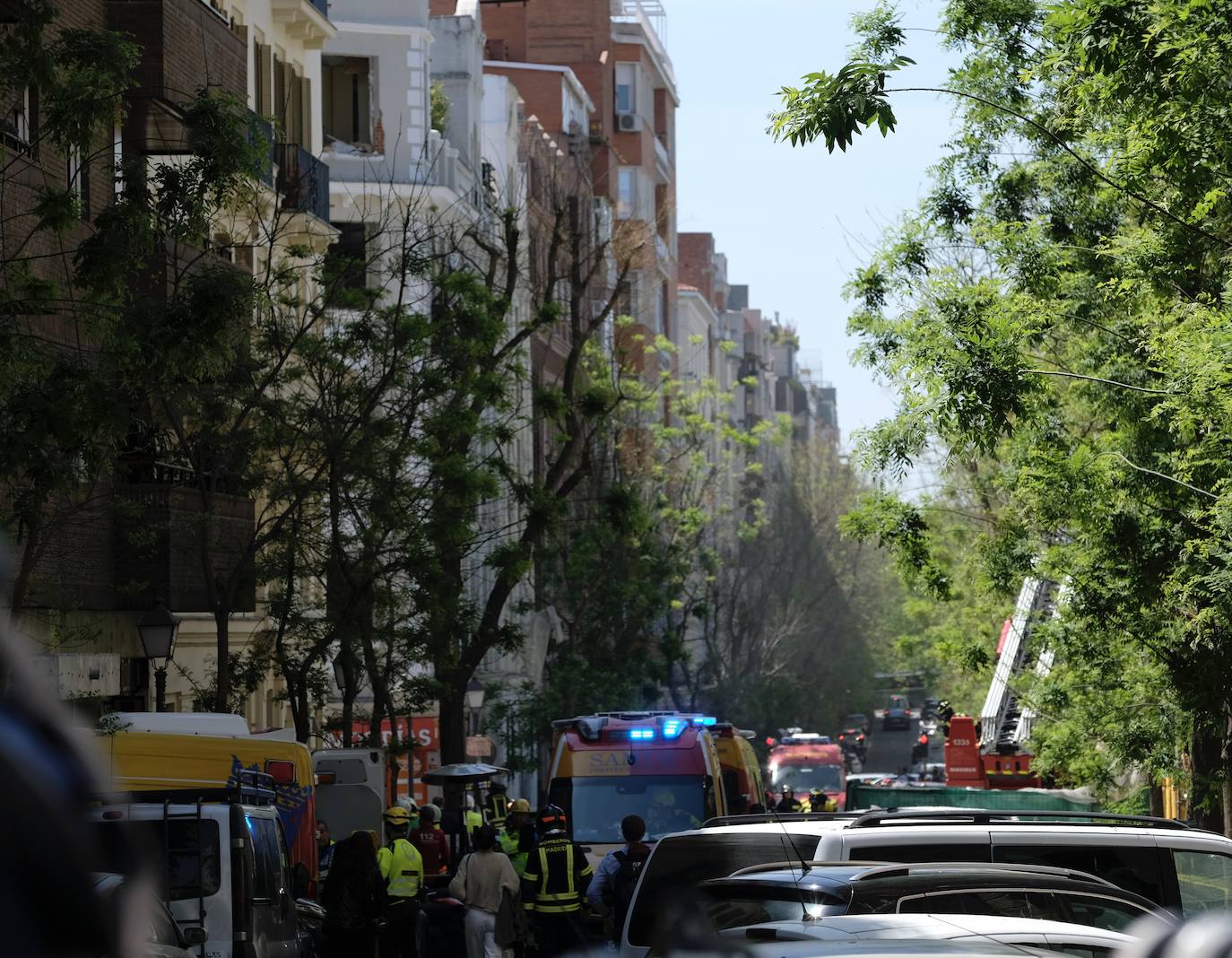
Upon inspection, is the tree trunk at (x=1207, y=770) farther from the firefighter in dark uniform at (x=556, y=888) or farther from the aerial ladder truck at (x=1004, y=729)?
the aerial ladder truck at (x=1004, y=729)

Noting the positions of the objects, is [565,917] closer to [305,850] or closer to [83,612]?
[305,850]

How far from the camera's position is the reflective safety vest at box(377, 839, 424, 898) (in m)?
17.4

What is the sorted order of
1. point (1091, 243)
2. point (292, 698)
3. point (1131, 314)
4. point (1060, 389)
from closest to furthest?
point (1131, 314) < point (1091, 243) < point (1060, 389) < point (292, 698)

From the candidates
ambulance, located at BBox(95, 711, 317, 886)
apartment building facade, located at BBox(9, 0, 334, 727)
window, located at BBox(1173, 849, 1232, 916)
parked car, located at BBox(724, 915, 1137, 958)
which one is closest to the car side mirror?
ambulance, located at BBox(95, 711, 317, 886)

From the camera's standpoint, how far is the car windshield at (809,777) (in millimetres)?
61188

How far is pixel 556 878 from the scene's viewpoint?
16.9m

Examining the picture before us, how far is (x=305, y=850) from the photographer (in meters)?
19.7

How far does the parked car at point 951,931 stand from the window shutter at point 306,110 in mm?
33593

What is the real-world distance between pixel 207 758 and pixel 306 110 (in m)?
23.5

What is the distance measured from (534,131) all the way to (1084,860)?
193ft

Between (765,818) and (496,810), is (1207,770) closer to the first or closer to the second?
(496,810)

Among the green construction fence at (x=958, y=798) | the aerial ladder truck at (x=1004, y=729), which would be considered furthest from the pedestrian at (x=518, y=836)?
the aerial ladder truck at (x=1004, y=729)

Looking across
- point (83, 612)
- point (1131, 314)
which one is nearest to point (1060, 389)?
point (1131, 314)

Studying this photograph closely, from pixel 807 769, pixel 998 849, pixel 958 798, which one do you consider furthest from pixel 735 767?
pixel 807 769
